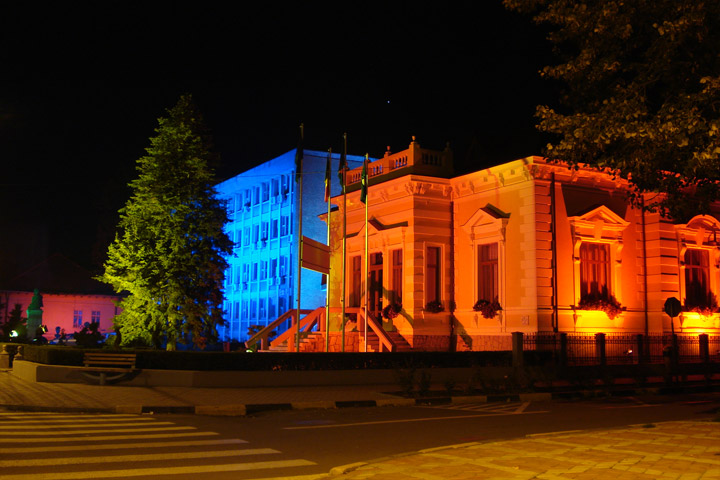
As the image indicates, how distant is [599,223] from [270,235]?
36.7m

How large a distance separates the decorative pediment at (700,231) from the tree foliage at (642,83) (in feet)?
40.0

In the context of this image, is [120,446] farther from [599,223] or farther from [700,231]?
[700,231]

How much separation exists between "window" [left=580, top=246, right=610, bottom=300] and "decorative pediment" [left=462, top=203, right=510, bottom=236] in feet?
10.8

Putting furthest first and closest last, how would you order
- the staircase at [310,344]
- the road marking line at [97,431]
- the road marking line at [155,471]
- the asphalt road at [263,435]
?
the staircase at [310,344]
the road marking line at [97,431]
the asphalt road at [263,435]
the road marking line at [155,471]

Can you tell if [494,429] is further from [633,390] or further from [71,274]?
[71,274]

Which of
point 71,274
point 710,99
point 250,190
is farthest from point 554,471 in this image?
point 71,274

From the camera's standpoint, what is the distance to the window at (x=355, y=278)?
3409cm

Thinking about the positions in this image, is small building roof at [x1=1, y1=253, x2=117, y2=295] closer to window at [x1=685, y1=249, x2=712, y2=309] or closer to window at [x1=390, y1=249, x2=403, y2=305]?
window at [x1=390, y1=249, x2=403, y2=305]

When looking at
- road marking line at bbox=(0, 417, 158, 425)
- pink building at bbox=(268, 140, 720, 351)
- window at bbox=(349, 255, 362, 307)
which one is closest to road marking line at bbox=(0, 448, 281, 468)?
road marking line at bbox=(0, 417, 158, 425)

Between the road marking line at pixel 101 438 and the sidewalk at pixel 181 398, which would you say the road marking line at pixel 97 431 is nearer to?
the road marking line at pixel 101 438

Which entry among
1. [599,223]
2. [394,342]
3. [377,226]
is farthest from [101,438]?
[599,223]

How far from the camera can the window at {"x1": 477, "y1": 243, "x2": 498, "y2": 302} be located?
28.5 metres

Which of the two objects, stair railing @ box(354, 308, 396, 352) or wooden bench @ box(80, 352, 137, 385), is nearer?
wooden bench @ box(80, 352, 137, 385)

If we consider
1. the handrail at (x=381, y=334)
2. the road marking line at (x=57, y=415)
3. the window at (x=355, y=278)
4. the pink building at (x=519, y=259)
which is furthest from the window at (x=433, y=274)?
the road marking line at (x=57, y=415)
